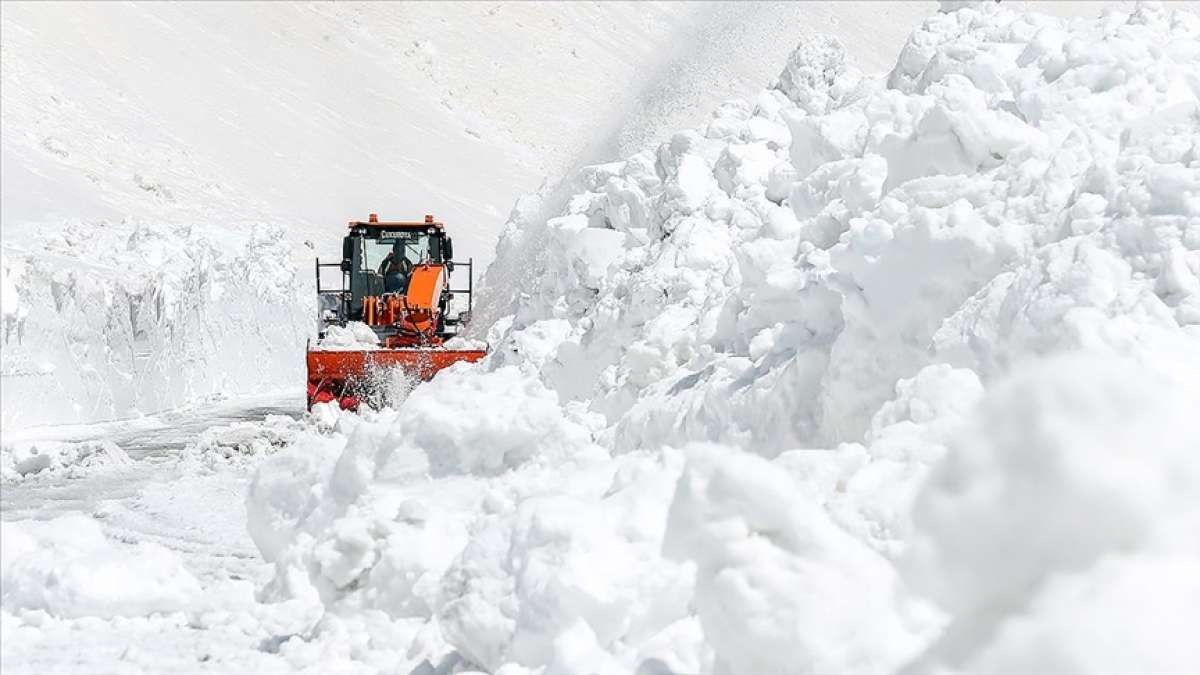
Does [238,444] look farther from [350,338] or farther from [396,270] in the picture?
[396,270]

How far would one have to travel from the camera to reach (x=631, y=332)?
9281 mm

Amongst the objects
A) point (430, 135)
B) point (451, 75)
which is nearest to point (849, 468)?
point (430, 135)

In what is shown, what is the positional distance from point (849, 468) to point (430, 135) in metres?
34.4

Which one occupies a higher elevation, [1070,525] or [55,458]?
[1070,525]

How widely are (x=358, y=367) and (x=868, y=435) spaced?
8.59m

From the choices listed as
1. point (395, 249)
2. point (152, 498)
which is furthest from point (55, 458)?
point (395, 249)

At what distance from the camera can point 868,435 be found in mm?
4699

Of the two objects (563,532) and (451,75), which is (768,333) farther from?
(451,75)

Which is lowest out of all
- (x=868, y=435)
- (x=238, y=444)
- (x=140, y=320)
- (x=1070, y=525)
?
(x=238, y=444)

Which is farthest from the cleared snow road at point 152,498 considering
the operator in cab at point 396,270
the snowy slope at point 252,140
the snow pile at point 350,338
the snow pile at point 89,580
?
the operator in cab at point 396,270

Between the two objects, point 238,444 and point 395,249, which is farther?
point 395,249

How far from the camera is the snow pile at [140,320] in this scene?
37.3 ft

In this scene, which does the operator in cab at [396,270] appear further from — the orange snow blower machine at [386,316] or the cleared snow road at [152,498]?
the cleared snow road at [152,498]

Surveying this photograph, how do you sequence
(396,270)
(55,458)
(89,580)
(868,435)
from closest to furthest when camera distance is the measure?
(868,435) → (89,580) → (55,458) → (396,270)
